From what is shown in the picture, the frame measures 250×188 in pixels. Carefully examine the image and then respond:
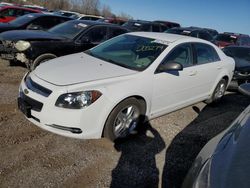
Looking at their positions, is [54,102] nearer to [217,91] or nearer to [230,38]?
[217,91]

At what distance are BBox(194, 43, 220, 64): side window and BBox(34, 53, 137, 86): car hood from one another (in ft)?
6.06

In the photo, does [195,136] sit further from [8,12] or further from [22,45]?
[8,12]

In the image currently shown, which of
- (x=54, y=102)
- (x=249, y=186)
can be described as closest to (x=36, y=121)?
(x=54, y=102)

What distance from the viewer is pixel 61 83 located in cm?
383

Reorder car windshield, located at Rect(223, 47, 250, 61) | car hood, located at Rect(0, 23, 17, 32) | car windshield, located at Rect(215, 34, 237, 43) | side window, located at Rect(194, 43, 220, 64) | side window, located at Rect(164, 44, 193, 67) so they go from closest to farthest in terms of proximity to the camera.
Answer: side window, located at Rect(164, 44, 193, 67) → side window, located at Rect(194, 43, 220, 64) → car hood, located at Rect(0, 23, 17, 32) → car windshield, located at Rect(223, 47, 250, 61) → car windshield, located at Rect(215, 34, 237, 43)

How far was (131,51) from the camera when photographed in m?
4.99

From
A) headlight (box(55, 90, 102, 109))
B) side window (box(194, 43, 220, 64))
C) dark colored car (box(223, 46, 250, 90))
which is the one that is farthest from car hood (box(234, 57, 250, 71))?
headlight (box(55, 90, 102, 109))

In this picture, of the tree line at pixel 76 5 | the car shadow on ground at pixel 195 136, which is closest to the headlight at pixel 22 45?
the car shadow on ground at pixel 195 136

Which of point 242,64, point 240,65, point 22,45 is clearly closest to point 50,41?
point 22,45

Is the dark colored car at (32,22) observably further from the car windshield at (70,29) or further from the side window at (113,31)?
the side window at (113,31)

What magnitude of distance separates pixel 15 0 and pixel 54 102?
46.6 m

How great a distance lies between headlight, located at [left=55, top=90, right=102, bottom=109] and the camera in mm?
3686

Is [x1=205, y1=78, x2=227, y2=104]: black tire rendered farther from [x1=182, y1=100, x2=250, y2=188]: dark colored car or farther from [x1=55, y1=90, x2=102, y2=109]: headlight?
[x1=182, y1=100, x2=250, y2=188]: dark colored car

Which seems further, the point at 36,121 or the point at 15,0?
the point at 15,0
